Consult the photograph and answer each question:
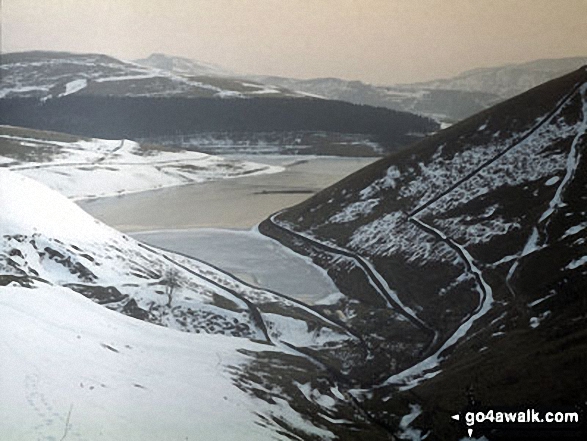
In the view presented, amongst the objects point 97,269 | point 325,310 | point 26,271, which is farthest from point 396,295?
point 26,271

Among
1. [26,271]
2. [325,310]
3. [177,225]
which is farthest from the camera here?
[177,225]

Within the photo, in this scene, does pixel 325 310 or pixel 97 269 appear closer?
pixel 97 269

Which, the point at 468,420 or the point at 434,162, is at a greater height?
the point at 434,162

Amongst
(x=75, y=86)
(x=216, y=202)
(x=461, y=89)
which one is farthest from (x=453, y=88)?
(x=75, y=86)

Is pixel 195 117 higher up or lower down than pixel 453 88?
lower down

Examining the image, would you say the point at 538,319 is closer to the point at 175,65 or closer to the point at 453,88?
the point at 453,88

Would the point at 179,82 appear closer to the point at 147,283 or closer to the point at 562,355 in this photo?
the point at 147,283

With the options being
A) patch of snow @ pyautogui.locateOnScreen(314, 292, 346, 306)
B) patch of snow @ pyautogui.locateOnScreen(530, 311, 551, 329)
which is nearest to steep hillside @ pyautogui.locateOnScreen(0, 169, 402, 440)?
patch of snow @ pyautogui.locateOnScreen(314, 292, 346, 306)
